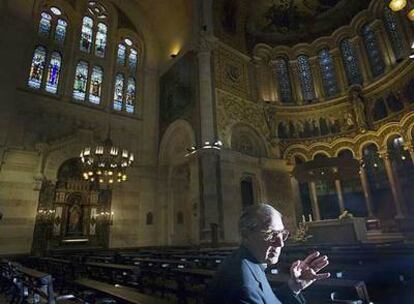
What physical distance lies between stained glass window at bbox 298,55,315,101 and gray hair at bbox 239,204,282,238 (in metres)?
20.0

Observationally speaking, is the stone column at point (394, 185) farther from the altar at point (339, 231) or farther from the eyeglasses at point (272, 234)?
the eyeglasses at point (272, 234)

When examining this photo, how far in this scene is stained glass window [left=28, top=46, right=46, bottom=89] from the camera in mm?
14492

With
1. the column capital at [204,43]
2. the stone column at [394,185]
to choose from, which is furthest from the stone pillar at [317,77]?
the column capital at [204,43]

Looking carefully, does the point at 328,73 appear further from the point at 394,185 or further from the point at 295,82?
the point at 394,185

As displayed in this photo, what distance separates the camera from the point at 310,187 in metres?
17.9

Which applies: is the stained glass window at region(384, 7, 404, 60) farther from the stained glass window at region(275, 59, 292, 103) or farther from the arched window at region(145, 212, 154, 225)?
the arched window at region(145, 212, 154, 225)

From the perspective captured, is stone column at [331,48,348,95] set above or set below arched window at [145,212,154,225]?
above

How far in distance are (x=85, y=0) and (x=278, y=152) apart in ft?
52.7

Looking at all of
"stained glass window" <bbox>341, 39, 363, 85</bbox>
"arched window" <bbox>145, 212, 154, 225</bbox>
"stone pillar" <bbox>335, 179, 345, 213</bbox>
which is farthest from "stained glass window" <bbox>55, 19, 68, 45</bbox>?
"stone pillar" <bbox>335, 179, 345, 213</bbox>

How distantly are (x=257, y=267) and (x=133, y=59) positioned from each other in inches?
788

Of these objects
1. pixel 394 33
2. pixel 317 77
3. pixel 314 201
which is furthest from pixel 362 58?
pixel 314 201

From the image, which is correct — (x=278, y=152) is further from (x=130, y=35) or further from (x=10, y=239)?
(x=10, y=239)

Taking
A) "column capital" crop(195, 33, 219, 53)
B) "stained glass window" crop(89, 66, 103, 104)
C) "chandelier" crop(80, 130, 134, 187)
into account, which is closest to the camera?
"chandelier" crop(80, 130, 134, 187)

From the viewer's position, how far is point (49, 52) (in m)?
15.5
